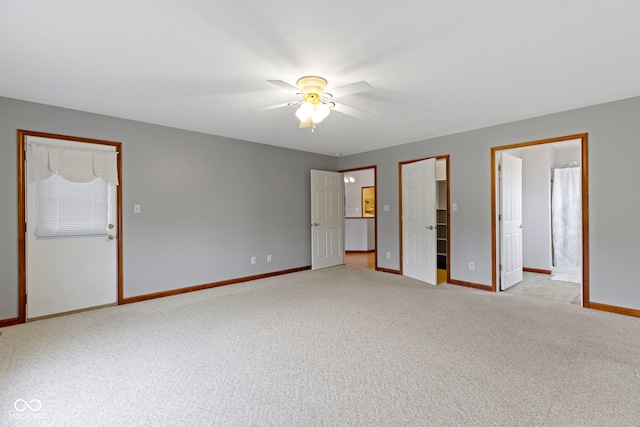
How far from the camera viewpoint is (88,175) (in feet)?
11.8

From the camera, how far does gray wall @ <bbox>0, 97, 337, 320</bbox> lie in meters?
3.20

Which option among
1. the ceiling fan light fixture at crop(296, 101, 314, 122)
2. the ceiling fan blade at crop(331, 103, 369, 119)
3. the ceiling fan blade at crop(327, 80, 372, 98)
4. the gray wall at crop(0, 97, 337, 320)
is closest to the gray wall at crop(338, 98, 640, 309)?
the ceiling fan blade at crop(331, 103, 369, 119)

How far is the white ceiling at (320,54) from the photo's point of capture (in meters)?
1.82

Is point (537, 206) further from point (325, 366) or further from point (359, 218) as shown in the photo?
point (325, 366)

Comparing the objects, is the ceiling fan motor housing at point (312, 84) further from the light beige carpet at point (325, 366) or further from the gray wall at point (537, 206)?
the gray wall at point (537, 206)

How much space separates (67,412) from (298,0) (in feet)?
9.06

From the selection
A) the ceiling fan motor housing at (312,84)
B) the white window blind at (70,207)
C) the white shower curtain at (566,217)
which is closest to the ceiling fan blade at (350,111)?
the ceiling fan motor housing at (312,84)

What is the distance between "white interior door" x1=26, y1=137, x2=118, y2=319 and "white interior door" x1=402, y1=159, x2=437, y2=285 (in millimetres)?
4365

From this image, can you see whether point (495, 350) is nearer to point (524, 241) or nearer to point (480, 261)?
point (480, 261)

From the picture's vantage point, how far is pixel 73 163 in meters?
3.51

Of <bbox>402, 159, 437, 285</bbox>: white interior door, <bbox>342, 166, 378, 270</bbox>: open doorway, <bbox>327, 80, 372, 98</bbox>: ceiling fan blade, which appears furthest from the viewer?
<bbox>342, 166, 378, 270</bbox>: open doorway

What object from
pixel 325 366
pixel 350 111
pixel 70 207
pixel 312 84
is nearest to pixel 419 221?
pixel 350 111

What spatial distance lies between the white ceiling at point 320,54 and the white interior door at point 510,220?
42.6 inches

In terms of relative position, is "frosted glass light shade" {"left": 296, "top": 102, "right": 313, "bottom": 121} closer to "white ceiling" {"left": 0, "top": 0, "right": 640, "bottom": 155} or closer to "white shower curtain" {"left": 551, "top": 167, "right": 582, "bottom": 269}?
"white ceiling" {"left": 0, "top": 0, "right": 640, "bottom": 155}
